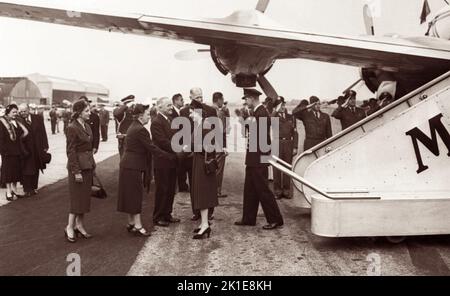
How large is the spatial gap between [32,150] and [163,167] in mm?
3594

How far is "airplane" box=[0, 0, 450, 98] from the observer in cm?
642

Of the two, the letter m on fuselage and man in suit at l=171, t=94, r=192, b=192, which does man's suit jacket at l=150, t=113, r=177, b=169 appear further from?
the letter m on fuselage

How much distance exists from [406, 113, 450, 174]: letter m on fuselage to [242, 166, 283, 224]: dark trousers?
212 centimetres

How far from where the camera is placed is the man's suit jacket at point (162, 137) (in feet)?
22.0

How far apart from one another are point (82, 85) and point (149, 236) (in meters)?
76.5

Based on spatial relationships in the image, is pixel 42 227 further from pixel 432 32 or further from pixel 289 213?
pixel 432 32

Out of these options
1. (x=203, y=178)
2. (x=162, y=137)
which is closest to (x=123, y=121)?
(x=162, y=137)

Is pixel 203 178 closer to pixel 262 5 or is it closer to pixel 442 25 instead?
pixel 262 5

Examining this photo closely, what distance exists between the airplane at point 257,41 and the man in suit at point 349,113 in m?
Answer: 1.55

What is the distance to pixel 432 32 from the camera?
29.6 ft

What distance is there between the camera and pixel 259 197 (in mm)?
6633

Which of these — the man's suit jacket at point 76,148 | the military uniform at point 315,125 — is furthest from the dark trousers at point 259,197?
the military uniform at point 315,125

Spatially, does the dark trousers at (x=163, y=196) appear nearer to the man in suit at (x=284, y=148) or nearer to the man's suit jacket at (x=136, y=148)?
the man's suit jacket at (x=136, y=148)
